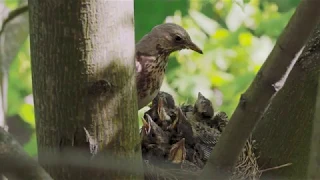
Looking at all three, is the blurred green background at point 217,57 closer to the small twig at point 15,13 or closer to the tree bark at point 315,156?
the small twig at point 15,13

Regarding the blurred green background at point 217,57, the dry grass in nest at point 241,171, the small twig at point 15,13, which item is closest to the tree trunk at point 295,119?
the dry grass in nest at point 241,171

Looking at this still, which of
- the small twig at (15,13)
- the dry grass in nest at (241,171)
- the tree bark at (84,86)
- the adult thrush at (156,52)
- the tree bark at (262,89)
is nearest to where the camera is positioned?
the tree bark at (262,89)

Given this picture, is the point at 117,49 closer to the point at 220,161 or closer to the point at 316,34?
the point at 220,161

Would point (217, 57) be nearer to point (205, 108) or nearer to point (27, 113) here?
point (27, 113)

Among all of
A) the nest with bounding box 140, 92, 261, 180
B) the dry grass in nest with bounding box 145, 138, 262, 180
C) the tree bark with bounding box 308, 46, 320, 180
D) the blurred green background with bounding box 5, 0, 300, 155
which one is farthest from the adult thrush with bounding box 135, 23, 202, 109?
the blurred green background with bounding box 5, 0, 300, 155

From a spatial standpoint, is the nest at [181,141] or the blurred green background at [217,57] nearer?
the nest at [181,141]

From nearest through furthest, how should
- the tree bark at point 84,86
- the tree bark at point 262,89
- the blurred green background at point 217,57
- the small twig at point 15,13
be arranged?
the tree bark at point 262,89 → the tree bark at point 84,86 → the small twig at point 15,13 → the blurred green background at point 217,57

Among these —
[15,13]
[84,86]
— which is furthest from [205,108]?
[84,86]

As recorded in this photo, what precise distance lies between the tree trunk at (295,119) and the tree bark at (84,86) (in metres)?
0.60

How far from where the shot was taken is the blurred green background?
3574mm

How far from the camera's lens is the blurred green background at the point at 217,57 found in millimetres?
3574

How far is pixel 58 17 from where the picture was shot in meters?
1.21

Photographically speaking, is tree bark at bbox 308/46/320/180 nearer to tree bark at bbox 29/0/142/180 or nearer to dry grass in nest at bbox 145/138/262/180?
tree bark at bbox 29/0/142/180

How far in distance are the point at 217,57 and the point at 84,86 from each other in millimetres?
2613
